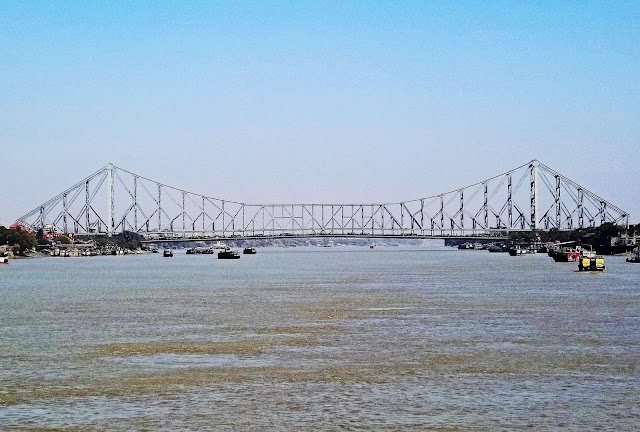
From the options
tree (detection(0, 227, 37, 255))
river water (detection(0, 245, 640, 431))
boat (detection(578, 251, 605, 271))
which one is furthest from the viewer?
tree (detection(0, 227, 37, 255))

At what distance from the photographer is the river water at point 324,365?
19.2 metres

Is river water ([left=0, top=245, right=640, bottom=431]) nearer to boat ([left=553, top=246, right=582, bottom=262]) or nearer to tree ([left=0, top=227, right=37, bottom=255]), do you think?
boat ([left=553, top=246, right=582, bottom=262])

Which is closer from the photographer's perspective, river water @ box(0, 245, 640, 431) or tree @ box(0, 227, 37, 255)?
river water @ box(0, 245, 640, 431)

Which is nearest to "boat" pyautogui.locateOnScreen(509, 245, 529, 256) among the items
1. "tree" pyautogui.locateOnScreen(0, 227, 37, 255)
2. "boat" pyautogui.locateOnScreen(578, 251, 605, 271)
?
"boat" pyautogui.locateOnScreen(578, 251, 605, 271)

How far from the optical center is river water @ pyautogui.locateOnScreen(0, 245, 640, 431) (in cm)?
1923

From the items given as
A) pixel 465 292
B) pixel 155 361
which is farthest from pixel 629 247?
pixel 155 361

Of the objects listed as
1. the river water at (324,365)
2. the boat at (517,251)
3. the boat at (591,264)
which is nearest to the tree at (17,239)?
the boat at (517,251)

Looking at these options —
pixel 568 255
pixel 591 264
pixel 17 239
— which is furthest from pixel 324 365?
pixel 17 239

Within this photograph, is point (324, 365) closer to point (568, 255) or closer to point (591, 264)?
point (591, 264)

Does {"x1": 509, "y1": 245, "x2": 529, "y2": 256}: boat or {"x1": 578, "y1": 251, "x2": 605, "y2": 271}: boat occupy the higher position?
{"x1": 509, "y1": 245, "x2": 529, "y2": 256}: boat

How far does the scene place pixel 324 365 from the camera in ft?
84.6

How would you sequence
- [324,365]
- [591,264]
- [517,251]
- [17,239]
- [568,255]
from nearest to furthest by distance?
1. [324,365]
2. [591,264]
3. [568,255]
4. [517,251]
5. [17,239]

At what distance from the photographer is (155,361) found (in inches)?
1051

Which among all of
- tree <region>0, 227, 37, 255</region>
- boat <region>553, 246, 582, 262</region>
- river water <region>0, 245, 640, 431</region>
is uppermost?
tree <region>0, 227, 37, 255</region>
